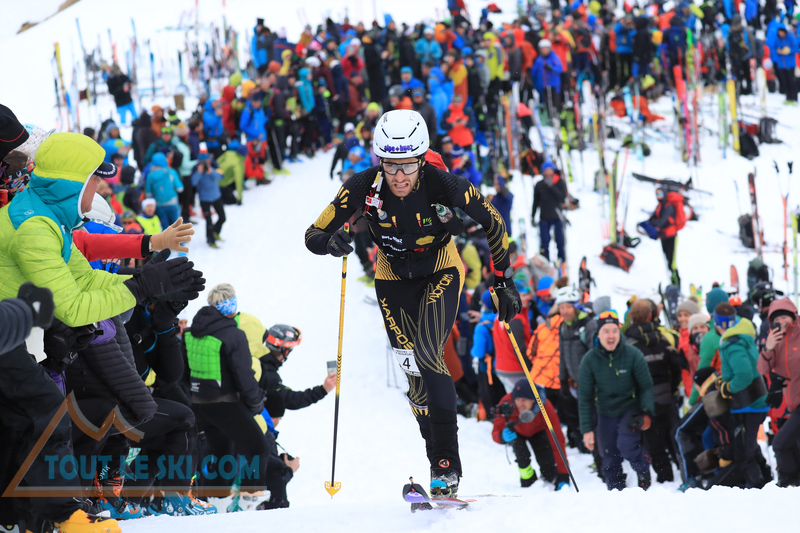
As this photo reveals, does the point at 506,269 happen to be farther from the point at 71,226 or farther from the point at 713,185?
the point at 713,185

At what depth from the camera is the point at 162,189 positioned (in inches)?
489

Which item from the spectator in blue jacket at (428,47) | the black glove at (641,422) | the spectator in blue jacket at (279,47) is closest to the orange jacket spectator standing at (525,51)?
the spectator in blue jacket at (428,47)

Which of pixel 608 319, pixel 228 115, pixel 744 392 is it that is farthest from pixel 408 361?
pixel 228 115

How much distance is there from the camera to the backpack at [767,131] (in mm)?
19078

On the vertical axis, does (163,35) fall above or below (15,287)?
above

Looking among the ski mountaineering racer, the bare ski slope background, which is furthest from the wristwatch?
the bare ski slope background

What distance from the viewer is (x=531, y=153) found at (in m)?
15.6

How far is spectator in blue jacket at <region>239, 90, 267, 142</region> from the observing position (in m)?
15.8

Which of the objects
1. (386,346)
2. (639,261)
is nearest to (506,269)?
(386,346)

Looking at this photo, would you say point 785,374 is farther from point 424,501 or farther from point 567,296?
point 424,501

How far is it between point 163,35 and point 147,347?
2484cm

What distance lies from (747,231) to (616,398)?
8826 millimetres

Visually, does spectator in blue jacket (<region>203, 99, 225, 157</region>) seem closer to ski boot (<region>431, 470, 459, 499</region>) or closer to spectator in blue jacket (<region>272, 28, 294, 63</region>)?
spectator in blue jacket (<region>272, 28, 294, 63</region>)

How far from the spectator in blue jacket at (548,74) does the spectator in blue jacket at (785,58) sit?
640 cm
